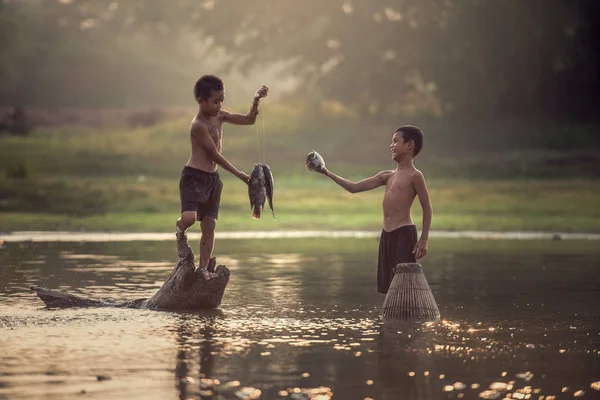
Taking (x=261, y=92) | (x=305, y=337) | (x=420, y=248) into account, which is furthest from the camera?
(x=261, y=92)

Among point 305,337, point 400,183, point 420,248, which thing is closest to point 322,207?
point 400,183

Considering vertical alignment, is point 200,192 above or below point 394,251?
above

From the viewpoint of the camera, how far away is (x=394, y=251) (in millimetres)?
11047

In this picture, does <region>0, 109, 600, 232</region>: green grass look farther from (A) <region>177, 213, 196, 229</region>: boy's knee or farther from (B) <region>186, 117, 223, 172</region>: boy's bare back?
(A) <region>177, 213, 196, 229</region>: boy's knee

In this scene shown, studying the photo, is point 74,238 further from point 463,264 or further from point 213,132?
point 213,132

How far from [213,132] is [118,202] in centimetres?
1621

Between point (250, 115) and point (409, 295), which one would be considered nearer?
point (409, 295)

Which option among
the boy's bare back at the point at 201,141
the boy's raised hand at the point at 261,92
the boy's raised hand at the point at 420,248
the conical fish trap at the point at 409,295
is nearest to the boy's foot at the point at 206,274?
the boy's bare back at the point at 201,141

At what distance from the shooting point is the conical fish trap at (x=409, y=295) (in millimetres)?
10680

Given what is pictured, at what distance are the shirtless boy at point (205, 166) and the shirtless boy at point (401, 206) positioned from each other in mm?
976

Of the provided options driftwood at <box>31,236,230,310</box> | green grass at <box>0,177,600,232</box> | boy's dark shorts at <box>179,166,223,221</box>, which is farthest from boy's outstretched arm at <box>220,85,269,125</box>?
green grass at <box>0,177,600,232</box>

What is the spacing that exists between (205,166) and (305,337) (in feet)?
7.95

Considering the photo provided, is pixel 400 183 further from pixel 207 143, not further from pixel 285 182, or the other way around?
pixel 285 182

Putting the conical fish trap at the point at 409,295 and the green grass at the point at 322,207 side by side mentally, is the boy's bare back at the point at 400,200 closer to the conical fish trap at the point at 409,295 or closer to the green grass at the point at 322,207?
the conical fish trap at the point at 409,295
